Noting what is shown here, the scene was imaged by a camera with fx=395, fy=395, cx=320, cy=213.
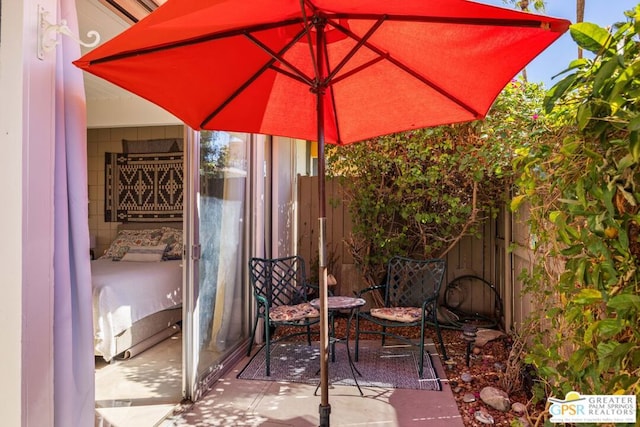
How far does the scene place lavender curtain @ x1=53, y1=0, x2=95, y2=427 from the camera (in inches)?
59.6

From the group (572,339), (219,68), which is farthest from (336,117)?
(572,339)

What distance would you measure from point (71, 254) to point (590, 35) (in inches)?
76.2

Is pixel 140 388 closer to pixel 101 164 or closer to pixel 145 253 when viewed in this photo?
pixel 145 253

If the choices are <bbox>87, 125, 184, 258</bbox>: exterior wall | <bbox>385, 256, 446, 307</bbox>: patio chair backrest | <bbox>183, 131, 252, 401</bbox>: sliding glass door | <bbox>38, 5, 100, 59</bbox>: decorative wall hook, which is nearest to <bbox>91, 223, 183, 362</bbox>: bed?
<bbox>87, 125, 184, 258</bbox>: exterior wall

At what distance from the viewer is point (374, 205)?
4.70m

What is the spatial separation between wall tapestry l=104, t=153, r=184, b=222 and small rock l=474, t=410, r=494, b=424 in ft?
14.7

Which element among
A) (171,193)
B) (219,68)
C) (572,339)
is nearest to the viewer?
(572,339)

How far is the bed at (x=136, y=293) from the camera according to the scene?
3.32 m

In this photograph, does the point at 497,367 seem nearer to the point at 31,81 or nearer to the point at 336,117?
the point at 336,117

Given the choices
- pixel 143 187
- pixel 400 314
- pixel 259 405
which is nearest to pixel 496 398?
pixel 400 314

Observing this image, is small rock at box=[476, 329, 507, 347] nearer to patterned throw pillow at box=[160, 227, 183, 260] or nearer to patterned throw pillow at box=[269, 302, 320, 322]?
patterned throw pillow at box=[269, 302, 320, 322]

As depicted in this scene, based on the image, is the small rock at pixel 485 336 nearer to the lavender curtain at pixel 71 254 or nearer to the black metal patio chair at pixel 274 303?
the black metal patio chair at pixel 274 303

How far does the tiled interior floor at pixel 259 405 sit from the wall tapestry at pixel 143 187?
2827 mm

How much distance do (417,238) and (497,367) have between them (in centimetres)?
188
